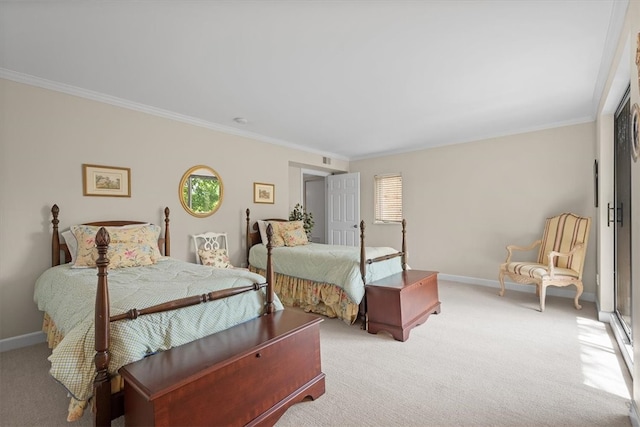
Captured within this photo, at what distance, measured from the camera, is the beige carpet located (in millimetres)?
1827

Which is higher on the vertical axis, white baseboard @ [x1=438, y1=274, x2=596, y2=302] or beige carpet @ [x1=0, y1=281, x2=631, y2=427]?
white baseboard @ [x1=438, y1=274, x2=596, y2=302]

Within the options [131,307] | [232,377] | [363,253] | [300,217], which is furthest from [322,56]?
[300,217]

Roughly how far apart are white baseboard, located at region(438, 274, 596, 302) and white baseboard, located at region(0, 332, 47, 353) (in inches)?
215

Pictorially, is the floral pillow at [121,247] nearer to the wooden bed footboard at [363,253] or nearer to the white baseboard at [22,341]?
the white baseboard at [22,341]

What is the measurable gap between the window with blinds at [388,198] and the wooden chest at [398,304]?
110 inches

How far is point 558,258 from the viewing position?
13.4 feet

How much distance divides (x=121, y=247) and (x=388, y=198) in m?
4.71

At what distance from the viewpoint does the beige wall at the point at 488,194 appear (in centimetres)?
426

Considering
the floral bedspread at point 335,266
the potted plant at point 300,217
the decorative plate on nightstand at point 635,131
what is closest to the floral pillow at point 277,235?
the floral bedspread at point 335,266

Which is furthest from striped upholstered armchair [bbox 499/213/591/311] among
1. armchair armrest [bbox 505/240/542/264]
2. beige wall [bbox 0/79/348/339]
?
beige wall [bbox 0/79/348/339]

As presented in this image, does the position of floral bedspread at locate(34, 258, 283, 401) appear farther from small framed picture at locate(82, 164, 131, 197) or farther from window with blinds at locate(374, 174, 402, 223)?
window with blinds at locate(374, 174, 402, 223)

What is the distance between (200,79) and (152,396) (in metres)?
2.67

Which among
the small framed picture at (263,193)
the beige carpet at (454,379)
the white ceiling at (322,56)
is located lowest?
the beige carpet at (454,379)

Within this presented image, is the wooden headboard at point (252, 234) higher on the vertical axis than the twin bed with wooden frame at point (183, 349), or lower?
higher
